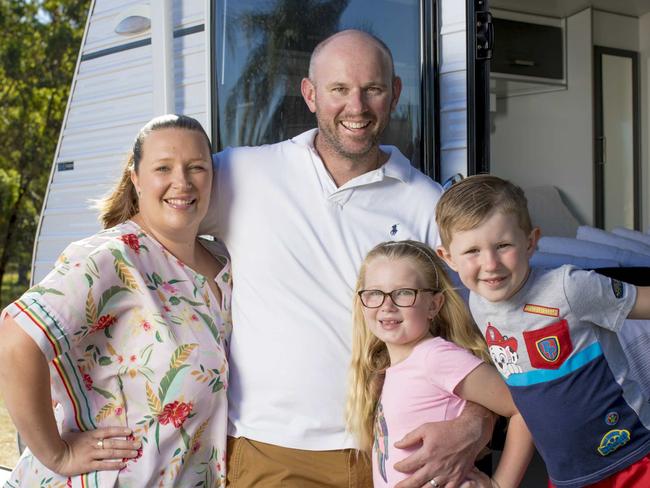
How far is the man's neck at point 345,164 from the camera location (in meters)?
2.25

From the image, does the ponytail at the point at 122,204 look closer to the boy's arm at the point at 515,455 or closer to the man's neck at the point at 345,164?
the man's neck at the point at 345,164

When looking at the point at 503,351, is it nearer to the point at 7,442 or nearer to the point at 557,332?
the point at 557,332

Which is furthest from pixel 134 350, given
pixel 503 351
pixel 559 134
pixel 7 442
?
pixel 559 134

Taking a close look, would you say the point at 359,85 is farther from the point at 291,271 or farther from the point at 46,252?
the point at 46,252

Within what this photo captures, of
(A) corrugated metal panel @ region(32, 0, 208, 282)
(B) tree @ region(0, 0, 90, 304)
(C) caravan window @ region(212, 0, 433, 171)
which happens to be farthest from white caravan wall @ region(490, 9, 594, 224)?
(B) tree @ region(0, 0, 90, 304)

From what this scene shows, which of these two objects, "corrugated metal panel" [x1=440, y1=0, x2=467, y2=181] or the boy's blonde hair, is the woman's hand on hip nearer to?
the boy's blonde hair

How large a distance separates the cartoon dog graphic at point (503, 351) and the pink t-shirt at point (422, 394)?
0.07 m

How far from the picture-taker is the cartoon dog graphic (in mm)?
1866

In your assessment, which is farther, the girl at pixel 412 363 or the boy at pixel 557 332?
the girl at pixel 412 363

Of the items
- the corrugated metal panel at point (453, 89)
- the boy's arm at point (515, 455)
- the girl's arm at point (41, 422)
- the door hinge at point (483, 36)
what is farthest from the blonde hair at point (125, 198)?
the boy's arm at point (515, 455)

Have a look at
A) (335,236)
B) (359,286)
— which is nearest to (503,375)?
(359,286)

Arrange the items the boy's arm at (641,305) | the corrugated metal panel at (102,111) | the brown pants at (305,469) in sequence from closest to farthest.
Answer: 1. the boy's arm at (641,305)
2. the brown pants at (305,469)
3. the corrugated metal panel at (102,111)

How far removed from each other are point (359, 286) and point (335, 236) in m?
0.18

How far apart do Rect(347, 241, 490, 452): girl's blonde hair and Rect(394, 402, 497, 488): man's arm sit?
0.45ft
